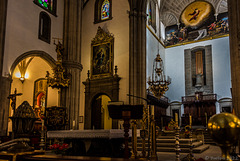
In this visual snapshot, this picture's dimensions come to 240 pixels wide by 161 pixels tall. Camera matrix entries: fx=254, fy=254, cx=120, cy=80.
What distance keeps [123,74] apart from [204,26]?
13.4m

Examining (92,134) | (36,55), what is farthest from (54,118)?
(36,55)

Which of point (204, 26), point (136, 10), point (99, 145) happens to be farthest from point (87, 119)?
point (204, 26)

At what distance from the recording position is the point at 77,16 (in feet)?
42.6

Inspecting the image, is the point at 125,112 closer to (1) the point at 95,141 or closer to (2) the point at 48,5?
(1) the point at 95,141

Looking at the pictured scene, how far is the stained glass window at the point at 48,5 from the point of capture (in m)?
15.0

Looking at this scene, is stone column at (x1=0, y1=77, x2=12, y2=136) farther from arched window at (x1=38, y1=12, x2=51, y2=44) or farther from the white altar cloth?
the white altar cloth

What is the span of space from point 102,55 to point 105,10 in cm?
334

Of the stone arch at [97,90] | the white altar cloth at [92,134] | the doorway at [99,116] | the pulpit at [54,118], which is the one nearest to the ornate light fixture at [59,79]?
the pulpit at [54,118]

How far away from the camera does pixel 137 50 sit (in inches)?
627

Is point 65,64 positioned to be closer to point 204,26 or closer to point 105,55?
point 105,55

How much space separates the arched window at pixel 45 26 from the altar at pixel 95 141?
8.70m

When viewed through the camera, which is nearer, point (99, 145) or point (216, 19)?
point (99, 145)

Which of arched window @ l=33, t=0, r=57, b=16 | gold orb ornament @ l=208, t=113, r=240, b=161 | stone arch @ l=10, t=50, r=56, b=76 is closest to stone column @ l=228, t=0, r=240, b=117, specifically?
stone arch @ l=10, t=50, r=56, b=76

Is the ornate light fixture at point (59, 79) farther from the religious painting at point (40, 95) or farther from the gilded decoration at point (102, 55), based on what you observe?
the religious painting at point (40, 95)
